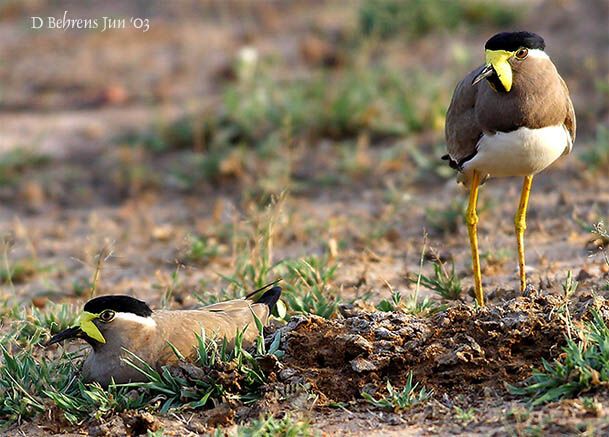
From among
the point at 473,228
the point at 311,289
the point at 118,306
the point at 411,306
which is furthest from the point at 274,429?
the point at 473,228

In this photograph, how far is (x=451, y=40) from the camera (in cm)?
1048

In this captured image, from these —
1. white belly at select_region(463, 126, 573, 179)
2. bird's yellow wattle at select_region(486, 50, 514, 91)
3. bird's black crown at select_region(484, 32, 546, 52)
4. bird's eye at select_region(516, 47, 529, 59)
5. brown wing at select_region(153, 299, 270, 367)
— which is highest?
bird's black crown at select_region(484, 32, 546, 52)

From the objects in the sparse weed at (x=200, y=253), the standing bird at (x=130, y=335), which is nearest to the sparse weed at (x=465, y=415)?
the standing bird at (x=130, y=335)

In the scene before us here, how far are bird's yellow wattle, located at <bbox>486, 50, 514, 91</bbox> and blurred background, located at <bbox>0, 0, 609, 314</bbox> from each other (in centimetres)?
98

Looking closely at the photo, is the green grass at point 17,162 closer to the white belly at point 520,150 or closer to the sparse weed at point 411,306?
the sparse weed at point 411,306

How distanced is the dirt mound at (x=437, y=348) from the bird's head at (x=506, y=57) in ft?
3.68

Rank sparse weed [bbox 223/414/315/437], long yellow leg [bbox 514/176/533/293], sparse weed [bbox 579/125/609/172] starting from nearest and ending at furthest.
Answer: sparse weed [bbox 223/414/315/437], long yellow leg [bbox 514/176/533/293], sparse weed [bbox 579/125/609/172]

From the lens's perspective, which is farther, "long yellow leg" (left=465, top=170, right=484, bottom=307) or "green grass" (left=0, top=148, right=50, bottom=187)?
"green grass" (left=0, top=148, right=50, bottom=187)

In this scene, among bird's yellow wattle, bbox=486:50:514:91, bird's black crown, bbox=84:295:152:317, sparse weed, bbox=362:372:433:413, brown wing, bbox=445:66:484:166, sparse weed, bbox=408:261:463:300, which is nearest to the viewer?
sparse weed, bbox=362:372:433:413

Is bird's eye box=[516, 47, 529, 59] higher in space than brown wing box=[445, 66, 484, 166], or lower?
higher

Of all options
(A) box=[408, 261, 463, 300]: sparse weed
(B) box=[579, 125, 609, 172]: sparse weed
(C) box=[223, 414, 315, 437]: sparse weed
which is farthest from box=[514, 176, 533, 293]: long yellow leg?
(B) box=[579, 125, 609, 172]: sparse weed

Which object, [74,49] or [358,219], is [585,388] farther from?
[74,49]

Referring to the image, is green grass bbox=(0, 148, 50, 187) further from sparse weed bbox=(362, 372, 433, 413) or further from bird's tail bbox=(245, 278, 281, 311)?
sparse weed bbox=(362, 372, 433, 413)

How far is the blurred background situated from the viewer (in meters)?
6.16
